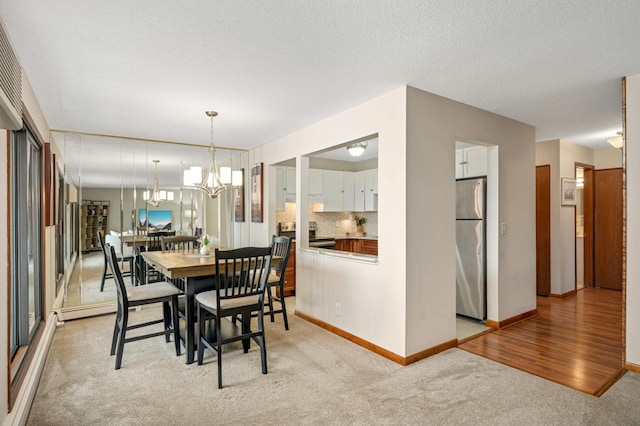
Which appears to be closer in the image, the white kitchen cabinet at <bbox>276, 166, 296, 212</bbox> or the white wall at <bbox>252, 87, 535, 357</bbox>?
the white wall at <bbox>252, 87, 535, 357</bbox>

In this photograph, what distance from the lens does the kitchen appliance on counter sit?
5.74 meters

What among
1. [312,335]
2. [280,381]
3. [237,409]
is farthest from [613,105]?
[237,409]

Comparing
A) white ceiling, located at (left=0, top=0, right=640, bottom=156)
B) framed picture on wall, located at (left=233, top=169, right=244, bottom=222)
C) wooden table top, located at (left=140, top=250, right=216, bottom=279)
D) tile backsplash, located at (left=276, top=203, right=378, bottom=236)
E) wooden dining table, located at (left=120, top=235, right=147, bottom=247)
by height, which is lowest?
wooden table top, located at (left=140, top=250, right=216, bottom=279)

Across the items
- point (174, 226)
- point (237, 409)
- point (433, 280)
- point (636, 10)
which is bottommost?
point (237, 409)

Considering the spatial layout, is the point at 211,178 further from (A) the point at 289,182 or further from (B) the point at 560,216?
(B) the point at 560,216

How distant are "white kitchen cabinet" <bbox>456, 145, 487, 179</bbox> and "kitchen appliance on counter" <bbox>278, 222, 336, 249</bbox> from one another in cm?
236

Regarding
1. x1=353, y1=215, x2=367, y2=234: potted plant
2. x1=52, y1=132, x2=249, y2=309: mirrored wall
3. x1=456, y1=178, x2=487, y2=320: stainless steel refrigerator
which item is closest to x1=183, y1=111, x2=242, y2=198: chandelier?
x1=52, y1=132, x2=249, y2=309: mirrored wall

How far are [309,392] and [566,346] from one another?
249cm

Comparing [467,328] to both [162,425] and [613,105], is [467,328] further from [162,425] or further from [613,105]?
[162,425]

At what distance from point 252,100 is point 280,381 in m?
2.41

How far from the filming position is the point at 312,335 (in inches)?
145

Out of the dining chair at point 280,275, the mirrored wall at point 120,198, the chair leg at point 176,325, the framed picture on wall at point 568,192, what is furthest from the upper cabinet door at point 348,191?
the chair leg at point 176,325

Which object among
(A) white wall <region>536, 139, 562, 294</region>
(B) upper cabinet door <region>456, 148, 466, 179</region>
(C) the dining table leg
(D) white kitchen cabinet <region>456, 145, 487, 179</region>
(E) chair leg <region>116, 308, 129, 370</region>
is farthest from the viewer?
(A) white wall <region>536, 139, 562, 294</region>

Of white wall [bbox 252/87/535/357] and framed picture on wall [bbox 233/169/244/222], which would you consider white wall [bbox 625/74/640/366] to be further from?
framed picture on wall [bbox 233/169/244/222]
